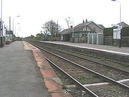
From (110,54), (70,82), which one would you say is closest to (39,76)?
(70,82)

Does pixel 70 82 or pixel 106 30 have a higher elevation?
pixel 106 30

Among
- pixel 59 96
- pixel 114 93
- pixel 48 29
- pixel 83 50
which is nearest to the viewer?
pixel 59 96

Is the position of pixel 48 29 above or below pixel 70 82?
above

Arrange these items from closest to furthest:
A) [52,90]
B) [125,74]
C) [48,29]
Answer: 1. [52,90]
2. [125,74]
3. [48,29]

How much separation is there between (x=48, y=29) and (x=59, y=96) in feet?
308

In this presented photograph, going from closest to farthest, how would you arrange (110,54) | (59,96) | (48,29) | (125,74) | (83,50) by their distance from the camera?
1. (59,96)
2. (125,74)
3. (110,54)
4. (83,50)
5. (48,29)

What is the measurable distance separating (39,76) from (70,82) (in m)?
1.29

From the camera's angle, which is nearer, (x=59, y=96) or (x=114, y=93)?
(x=59, y=96)

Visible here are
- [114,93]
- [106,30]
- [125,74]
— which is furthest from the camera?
[106,30]

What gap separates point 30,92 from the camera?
5082 millimetres

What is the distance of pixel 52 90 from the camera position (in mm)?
5418

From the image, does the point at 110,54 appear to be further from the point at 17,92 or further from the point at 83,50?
the point at 17,92

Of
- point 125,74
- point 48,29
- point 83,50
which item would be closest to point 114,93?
point 125,74

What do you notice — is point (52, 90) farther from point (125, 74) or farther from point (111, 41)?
point (111, 41)
